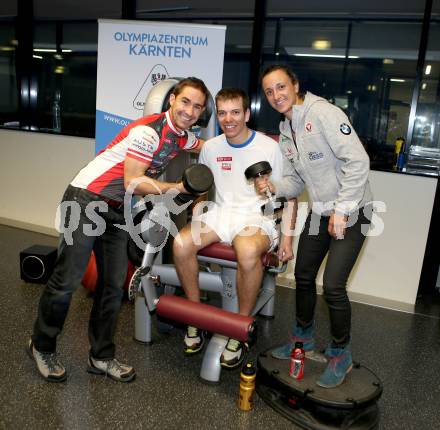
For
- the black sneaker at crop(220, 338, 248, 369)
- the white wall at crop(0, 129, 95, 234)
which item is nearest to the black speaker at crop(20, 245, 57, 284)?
the white wall at crop(0, 129, 95, 234)

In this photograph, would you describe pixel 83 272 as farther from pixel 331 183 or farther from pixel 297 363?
pixel 331 183

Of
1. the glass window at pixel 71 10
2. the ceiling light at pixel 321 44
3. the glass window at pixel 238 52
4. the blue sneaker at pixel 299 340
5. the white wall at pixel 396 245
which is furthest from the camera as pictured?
the glass window at pixel 71 10

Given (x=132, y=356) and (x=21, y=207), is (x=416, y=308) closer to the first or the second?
(x=132, y=356)

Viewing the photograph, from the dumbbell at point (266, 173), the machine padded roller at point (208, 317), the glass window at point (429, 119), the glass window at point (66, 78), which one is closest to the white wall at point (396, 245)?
the glass window at point (429, 119)

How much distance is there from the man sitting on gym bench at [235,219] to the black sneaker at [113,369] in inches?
13.2

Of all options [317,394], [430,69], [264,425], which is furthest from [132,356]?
[430,69]

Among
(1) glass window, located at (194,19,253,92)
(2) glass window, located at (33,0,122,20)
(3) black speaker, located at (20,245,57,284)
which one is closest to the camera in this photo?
(3) black speaker, located at (20,245,57,284)

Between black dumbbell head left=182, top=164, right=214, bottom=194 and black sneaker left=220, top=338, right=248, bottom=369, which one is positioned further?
black sneaker left=220, top=338, right=248, bottom=369

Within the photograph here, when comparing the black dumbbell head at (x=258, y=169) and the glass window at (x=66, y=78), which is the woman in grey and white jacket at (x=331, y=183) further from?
the glass window at (x=66, y=78)

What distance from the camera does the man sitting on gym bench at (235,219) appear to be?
2281mm

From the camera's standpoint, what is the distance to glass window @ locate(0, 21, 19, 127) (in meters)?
5.07

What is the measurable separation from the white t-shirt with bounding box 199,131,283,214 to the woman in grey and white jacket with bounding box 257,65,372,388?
33 cm

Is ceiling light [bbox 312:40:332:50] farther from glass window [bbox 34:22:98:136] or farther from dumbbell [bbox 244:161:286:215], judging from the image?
glass window [bbox 34:22:98:136]

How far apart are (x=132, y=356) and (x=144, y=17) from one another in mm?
3296
